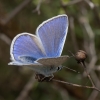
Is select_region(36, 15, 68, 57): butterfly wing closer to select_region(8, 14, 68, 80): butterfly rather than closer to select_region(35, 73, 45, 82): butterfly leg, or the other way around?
select_region(8, 14, 68, 80): butterfly

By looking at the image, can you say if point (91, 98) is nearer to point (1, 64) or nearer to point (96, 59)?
point (96, 59)

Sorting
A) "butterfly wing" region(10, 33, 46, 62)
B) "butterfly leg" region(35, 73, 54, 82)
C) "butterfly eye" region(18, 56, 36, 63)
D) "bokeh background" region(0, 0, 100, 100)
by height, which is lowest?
"bokeh background" region(0, 0, 100, 100)

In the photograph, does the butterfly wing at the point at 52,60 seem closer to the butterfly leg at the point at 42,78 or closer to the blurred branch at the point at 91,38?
the butterfly leg at the point at 42,78

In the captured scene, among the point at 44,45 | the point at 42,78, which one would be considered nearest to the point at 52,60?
the point at 44,45

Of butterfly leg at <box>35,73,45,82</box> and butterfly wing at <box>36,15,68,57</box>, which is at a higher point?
butterfly wing at <box>36,15,68,57</box>

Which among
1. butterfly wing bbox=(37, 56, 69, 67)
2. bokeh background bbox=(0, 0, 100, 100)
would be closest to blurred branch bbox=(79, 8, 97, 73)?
bokeh background bbox=(0, 0, 100, 100)

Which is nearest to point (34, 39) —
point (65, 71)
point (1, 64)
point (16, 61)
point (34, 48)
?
point (34, 48)
